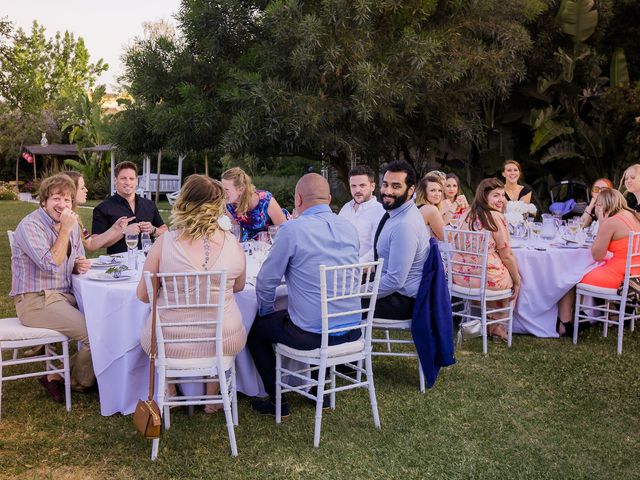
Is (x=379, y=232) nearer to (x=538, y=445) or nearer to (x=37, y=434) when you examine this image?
(x=538, y=445)

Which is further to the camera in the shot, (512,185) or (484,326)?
(512,185)

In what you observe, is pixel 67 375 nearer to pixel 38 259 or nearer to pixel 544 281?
pixel 38 259

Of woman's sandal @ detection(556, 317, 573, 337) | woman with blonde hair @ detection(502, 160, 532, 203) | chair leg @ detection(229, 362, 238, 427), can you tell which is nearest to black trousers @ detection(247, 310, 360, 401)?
chair leg @ detection(229, 362, 238, 427)

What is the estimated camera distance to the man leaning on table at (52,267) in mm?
4215

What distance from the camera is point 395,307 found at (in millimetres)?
4633

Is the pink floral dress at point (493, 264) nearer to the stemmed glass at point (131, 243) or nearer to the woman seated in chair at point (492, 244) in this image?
the woman seated in chair at point (492, 244)

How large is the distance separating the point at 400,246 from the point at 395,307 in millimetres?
474

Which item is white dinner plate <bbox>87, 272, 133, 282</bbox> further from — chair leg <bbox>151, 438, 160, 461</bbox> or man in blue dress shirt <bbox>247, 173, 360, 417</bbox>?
chair leg <bbox>151, 438, 160, 461</bbox>

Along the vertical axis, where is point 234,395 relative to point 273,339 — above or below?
below

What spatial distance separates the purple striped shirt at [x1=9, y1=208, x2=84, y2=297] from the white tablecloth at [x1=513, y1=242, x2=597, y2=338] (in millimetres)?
3936

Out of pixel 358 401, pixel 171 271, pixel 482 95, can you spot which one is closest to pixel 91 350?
pixel 171 271

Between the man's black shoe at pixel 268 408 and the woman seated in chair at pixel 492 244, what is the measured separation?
2266 mm

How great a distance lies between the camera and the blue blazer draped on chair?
450 cm

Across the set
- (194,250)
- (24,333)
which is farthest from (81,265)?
(194,250)
